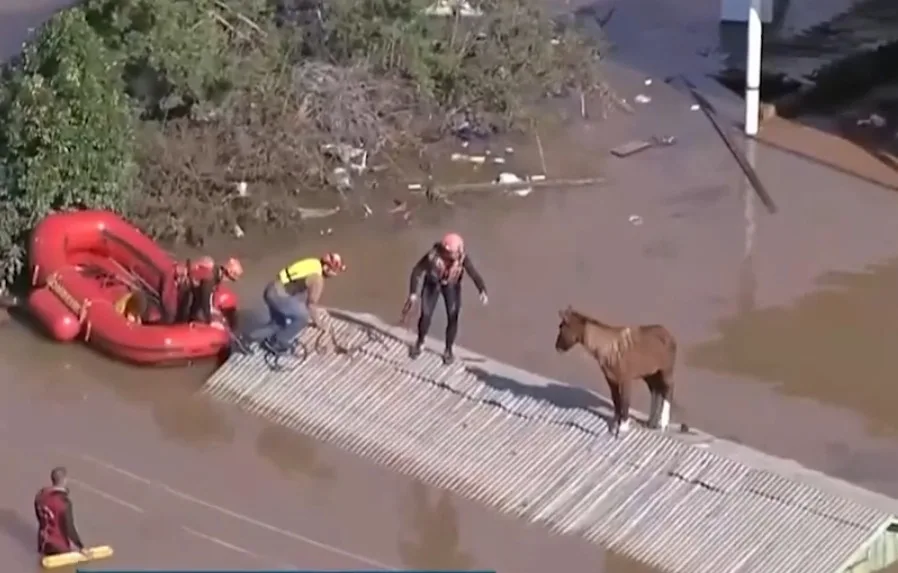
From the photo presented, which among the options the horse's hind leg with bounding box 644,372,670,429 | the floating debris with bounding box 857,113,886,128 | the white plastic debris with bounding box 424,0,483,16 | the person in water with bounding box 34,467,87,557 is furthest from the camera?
the floating debris with bounding box 857,113,886,128

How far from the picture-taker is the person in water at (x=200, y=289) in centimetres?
1406

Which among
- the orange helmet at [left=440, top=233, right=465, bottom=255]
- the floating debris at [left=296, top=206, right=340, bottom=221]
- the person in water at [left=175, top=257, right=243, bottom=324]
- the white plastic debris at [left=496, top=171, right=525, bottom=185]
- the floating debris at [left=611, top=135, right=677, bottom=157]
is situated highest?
the orange helmet at [left=440, top=233, right=465, bottom=255]

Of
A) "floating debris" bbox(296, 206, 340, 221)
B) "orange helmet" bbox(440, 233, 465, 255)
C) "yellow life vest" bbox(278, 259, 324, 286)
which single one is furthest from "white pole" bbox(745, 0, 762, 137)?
"yellow life vest" bbox(278, 259, 324, 286)

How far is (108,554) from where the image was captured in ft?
37.8

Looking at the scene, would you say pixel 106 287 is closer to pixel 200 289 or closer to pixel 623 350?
pixel 200 289

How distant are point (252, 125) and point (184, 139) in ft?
2.33

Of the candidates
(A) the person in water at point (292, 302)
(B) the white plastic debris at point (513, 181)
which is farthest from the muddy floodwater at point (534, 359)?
(A) the person in water at point (292, 302)

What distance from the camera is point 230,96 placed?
55.2 feet

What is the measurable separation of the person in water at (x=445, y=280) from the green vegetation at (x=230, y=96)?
3783mm

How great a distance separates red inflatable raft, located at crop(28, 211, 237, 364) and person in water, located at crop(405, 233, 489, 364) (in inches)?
75.4

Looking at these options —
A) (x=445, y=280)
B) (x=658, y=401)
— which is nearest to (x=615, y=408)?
(x=658, y=401)

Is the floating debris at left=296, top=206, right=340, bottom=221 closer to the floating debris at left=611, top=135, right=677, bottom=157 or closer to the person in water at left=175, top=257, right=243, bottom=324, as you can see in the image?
the person in water at left=175, top=257, right=243, bottom=324

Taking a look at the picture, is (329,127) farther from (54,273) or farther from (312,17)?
(54,273)

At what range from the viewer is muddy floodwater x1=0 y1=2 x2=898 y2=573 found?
11.9 m
